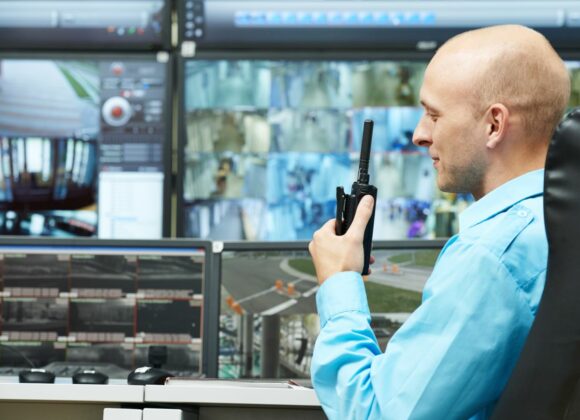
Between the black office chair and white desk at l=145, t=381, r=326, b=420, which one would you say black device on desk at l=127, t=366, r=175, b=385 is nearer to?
white desk at l=145, t=381, r=326, b=420

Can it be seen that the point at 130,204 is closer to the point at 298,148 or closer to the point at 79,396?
the point at 298,148

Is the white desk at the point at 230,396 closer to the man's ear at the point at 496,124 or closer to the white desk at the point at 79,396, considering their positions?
the white desk at the point at 79,396

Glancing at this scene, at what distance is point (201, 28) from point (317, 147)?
23.5 inches

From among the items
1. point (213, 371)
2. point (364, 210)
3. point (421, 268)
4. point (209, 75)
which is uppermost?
point (209, 75)

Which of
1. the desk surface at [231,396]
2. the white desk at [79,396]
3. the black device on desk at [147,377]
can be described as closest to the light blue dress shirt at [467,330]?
the desk surface at [231,396]

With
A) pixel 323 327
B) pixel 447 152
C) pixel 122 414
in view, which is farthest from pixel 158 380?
pixel 447 152

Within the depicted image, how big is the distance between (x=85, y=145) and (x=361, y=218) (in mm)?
2487

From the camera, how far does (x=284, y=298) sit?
7.60 ft

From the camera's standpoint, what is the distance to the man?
3.79 ft

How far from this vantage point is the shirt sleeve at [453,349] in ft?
3.77

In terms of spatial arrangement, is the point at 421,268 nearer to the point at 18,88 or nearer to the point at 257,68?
the point at 257,68

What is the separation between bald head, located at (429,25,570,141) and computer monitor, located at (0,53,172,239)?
98.1 inches

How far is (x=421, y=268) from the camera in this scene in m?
2.31

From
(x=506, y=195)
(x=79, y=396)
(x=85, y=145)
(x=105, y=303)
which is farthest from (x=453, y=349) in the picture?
(x=85, y=145)
